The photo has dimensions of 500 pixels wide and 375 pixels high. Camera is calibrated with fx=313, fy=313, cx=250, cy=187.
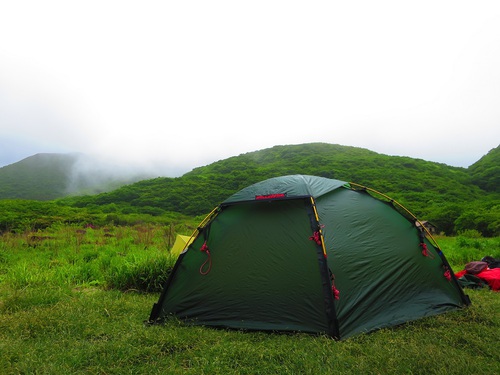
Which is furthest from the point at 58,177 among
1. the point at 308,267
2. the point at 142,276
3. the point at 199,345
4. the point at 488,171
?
the point at 488,171

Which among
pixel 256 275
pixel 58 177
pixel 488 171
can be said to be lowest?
pixel 488 171

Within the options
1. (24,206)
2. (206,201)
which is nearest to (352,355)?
(24,206)

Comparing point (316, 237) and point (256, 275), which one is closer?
point (316, 237)

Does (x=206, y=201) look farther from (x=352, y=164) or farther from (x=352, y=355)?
(x=352, y=355)

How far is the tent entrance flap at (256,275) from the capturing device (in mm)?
4586

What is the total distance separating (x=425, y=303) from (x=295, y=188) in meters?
2.86

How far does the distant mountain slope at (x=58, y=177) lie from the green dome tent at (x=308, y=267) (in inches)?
4049

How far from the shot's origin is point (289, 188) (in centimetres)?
525

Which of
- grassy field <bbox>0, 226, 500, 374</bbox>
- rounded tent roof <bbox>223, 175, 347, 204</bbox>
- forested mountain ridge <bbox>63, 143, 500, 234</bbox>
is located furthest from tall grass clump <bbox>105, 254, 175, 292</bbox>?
forested mountain ridge <bbox>63, 143, 500, 234</bbox>

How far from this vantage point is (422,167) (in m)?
84.0

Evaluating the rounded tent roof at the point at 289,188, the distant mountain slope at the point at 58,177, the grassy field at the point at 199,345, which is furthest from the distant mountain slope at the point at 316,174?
the grassy field at the point at 199,345

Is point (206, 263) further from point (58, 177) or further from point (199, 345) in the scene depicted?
point (58, 177)

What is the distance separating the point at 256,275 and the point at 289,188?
4.96ft

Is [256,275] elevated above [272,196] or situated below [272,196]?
below
